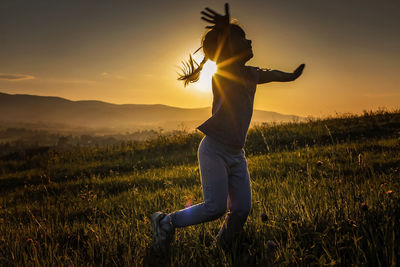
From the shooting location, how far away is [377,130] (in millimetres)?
9859

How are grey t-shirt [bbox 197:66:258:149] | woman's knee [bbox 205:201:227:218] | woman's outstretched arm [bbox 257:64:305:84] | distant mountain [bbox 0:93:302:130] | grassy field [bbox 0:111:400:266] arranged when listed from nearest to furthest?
grassy field [bbox 0:111:400:266] → woman's knee [bbox 205:201:227:218] → grey t-shirt [bbox 197:66:258:149] → woman's outstretched arm [bbox 257:64:305:84] → distant mountain [bbox 0:93:302:130]

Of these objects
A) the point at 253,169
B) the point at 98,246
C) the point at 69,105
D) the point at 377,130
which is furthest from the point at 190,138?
the point at 69,105

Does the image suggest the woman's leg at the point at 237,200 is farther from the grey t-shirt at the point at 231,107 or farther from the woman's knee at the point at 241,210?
Answer: the grey t-shirt at the point at 231,107

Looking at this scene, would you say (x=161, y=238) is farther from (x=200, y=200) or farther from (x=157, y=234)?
(x=200, y=200)

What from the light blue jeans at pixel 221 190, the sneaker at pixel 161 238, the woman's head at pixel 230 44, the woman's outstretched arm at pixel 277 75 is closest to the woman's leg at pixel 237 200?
the light blue jeans at pixel 221 190

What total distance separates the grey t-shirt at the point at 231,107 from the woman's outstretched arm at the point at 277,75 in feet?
0.43

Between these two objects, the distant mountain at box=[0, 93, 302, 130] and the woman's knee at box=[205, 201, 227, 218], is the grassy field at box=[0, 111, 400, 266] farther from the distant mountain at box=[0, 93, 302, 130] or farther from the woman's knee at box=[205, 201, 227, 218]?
the distant mountain at box=[0, 93, 302, 130]

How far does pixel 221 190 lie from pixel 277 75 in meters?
1.38

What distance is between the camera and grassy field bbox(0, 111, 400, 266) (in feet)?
7.73

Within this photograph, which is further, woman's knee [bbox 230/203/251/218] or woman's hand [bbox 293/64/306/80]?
woman's hand [bbox 293/64/306/80]

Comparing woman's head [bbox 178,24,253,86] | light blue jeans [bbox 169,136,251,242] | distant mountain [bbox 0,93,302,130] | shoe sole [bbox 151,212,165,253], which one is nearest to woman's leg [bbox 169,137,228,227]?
light blue jeans [bbox 169,136,251,242]

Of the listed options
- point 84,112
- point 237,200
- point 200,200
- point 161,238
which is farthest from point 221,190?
point 84,112

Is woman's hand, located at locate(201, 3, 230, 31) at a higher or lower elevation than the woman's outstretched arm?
higher

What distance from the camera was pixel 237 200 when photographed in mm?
2762
